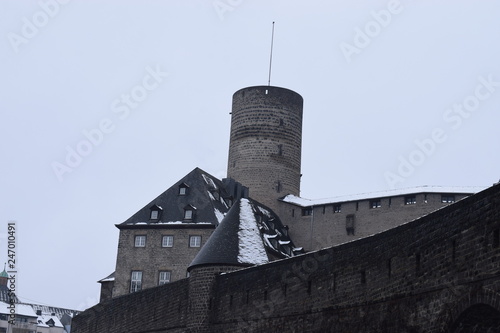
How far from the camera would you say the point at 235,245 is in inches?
1195

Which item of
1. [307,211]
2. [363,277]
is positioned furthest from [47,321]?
[363,277]

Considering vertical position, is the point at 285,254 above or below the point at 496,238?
above

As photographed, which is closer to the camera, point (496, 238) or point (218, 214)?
point (496, 238)

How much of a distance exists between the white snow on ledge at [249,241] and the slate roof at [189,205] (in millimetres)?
11363

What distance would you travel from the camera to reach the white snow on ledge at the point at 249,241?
3003 cm

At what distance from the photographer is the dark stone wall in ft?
56.2

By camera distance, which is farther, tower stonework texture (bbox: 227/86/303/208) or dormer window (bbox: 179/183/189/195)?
tower stonework texture (bbox: 227/86/303/208)

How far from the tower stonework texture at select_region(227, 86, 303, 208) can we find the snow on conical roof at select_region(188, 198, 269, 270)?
19.3 m

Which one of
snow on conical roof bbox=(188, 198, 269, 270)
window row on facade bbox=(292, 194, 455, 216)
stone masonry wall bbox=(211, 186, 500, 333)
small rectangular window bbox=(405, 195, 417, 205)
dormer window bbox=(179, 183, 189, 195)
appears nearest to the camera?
stone masonry wall bbox=(211, 186, 500, 333)

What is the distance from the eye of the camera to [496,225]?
54.4 feet

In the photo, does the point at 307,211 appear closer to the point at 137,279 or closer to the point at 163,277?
the point at 163,277

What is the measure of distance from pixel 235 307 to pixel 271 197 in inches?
923

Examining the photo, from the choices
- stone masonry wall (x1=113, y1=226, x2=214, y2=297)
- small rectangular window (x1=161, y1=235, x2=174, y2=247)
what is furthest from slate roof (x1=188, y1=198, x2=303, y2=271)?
small rectangular window (x1=161, y1=235, x2=174, y2=247)

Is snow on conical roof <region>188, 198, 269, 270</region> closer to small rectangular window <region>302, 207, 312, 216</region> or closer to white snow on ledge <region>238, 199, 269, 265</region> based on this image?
white snow on ledge <region>238, 199, 269, 265</region>
